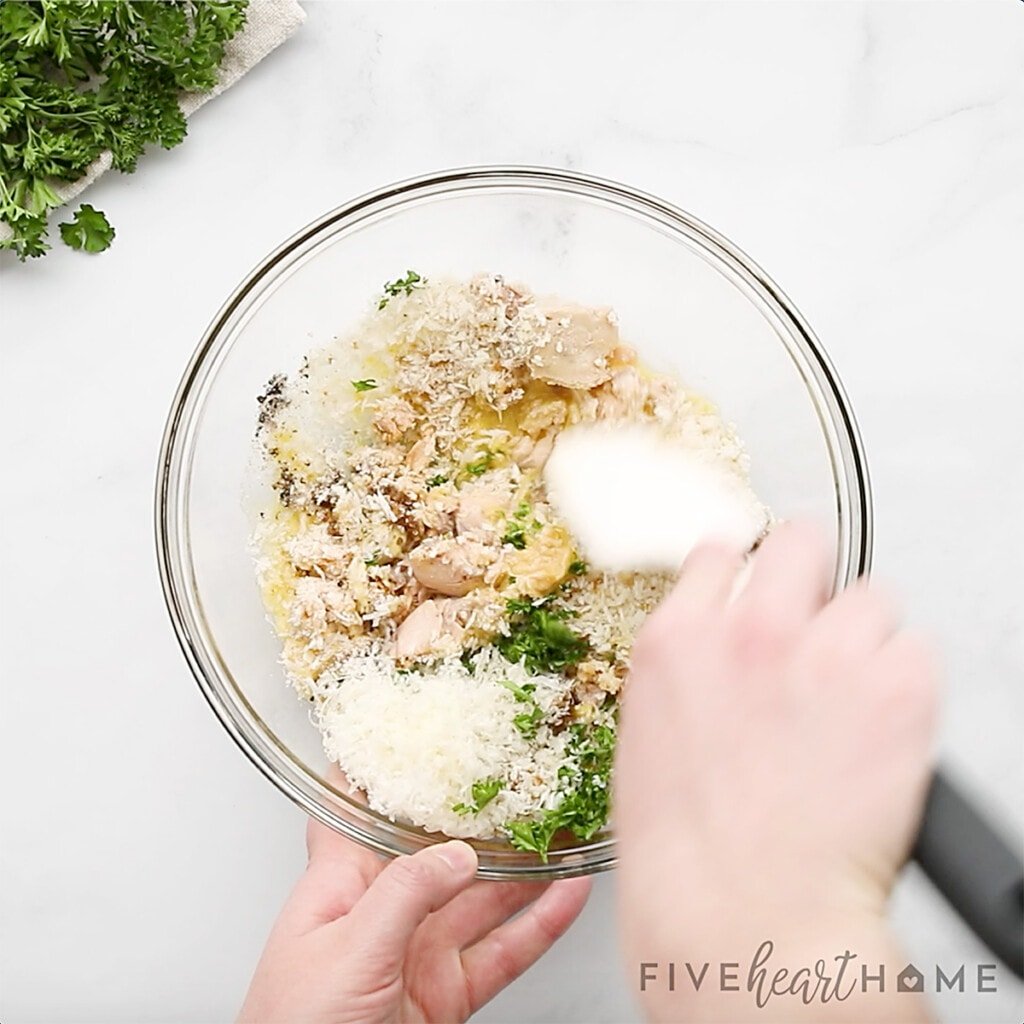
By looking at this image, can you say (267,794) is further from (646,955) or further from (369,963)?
(646,955)

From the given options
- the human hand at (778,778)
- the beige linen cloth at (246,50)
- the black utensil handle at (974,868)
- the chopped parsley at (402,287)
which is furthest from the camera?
the beige linen cloth at (246,50)

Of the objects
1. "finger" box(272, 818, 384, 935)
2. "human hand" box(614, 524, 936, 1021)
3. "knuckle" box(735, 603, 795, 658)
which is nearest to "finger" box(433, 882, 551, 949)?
"finger" box(272, 818, 384, 935)

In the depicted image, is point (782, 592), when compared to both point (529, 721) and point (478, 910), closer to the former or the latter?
point (529, 721)

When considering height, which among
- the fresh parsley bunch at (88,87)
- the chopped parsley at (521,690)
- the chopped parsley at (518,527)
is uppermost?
the fresh parsley bunch at (88,87)

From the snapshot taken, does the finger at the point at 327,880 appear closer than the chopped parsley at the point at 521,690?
No

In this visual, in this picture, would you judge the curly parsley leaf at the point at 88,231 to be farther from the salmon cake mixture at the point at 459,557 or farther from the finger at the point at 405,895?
the finger at the point at 405,895

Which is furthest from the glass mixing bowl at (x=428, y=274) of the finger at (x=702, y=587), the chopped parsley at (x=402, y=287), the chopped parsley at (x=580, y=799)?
the finger at (x=702, y=587)

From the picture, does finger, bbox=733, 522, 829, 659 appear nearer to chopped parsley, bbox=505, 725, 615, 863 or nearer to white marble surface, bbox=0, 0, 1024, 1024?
chopped parsley, bbox=505, 725, 615, 863
